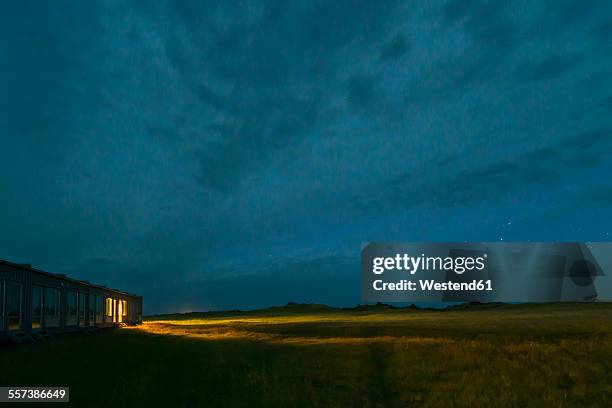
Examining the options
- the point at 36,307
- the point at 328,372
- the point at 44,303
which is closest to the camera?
the point at 328,372

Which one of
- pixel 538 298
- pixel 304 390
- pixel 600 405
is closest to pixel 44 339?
pixel 304 390

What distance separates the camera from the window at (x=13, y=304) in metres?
27.9

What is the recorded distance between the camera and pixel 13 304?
2864 cm

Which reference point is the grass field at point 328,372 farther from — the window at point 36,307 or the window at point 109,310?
the window at point 109,310

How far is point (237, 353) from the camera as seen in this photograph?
1039 inches

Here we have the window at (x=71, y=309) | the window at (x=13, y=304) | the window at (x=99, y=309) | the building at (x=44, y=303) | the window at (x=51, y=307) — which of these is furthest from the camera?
the window at (x=99, y=309)

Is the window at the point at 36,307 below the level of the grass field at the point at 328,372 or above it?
above

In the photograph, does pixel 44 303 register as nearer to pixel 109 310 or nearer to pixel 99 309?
pixel 99 309

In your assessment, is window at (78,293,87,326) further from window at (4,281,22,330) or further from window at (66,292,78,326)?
window at (4,281,22,330)

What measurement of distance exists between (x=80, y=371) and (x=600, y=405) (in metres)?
18.7

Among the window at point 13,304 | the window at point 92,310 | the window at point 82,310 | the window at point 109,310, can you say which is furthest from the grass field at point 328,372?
the window at point 109,310

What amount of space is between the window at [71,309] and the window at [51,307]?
214 cm

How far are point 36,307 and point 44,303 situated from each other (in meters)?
1.34

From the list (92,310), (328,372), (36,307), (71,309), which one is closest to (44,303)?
(36,307)
